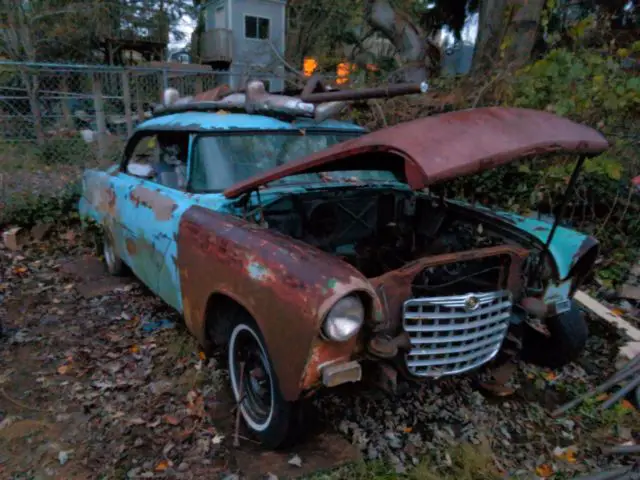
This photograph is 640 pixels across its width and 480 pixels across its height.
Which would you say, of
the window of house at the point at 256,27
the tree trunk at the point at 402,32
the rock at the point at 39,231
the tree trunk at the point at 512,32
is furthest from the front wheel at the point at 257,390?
the window of house at the point at 256,27

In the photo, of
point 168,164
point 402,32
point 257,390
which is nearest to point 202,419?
point 257,390

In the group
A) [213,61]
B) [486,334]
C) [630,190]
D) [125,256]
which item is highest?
[213,61]

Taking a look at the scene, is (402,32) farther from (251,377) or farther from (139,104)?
(251,377)

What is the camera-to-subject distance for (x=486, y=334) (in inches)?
96.0

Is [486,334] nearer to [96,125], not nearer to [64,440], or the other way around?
[64,440]

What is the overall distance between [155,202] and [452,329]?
2.34 metres

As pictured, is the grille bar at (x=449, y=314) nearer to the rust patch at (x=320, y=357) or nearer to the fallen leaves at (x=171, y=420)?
the rust patch at (x=320, y=357)

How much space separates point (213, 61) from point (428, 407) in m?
20.4

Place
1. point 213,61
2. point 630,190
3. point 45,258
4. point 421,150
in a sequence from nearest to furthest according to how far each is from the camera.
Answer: point 421,150
point 630,190
point 45,258
point 213,61

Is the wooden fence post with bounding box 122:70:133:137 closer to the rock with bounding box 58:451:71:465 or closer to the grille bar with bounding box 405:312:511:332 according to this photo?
the rock with bounding box 58:451:71:465

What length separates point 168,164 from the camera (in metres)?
3.78

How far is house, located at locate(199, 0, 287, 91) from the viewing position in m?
20.0

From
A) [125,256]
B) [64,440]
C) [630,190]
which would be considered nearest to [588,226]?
[630,190]

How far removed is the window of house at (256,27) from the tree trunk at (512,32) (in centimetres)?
1481
